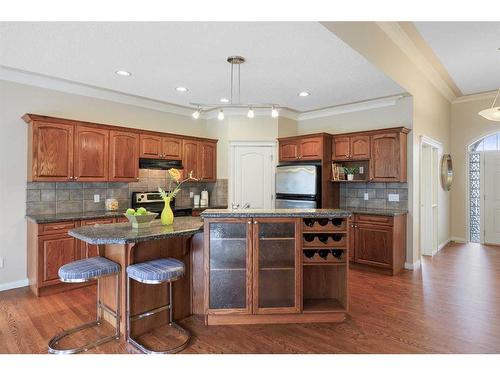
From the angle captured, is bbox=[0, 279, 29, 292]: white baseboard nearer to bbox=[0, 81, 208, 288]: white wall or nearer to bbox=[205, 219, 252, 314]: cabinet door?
bbox=[0, 81, 208, 288]: white wall

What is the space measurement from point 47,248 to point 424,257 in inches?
225

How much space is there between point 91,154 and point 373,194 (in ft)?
14.1

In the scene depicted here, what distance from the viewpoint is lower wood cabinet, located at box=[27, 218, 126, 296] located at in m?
3.48

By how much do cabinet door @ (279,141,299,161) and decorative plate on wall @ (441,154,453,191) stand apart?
2.97 m

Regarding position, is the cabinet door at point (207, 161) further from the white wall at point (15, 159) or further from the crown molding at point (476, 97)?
the crown molding at point (476, 97)

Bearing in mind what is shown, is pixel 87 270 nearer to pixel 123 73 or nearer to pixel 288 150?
pixel 123 73

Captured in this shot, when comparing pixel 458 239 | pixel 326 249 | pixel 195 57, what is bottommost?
pixel 458 239

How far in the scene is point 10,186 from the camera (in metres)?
3.69

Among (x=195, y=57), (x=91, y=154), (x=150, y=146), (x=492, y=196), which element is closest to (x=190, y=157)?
(x=150, y=146)

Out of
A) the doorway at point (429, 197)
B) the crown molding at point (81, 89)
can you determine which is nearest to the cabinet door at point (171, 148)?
the crown molding at point (81, 89)

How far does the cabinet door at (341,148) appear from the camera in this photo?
5.03m

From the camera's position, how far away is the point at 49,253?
11.6 ft

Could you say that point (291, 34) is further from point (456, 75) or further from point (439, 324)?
point (456, 75)

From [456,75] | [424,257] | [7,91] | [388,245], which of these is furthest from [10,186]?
[456,75]
